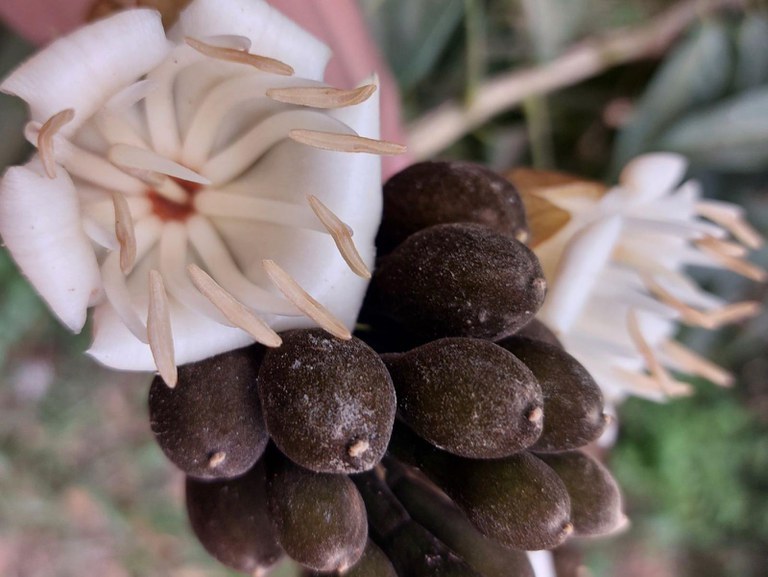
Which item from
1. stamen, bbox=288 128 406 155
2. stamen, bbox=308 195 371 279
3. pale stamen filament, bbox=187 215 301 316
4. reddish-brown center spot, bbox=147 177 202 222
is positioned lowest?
pale stamen filament, bbox=187 215 301 316

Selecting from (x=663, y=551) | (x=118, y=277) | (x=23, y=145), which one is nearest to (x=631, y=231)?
(x=118, y=277)

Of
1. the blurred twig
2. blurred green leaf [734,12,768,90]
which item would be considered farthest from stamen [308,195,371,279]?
blurred green leaf [734,12,768,90]

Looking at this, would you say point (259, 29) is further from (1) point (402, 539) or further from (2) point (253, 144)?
(1) point (402, 539)

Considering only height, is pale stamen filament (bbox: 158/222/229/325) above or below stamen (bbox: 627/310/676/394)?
above

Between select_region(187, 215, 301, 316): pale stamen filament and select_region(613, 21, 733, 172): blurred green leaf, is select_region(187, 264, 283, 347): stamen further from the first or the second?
select_region(613, 21, 733, 172): blurred green leaf

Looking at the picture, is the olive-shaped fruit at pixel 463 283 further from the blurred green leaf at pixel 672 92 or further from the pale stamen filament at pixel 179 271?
the blurred green leaf at pixel 672 92

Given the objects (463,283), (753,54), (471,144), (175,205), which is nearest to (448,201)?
(463,283)

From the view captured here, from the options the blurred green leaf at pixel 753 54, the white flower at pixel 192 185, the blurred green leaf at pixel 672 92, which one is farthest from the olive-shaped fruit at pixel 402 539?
Result: the blurred green leaf at pixel 753 54
